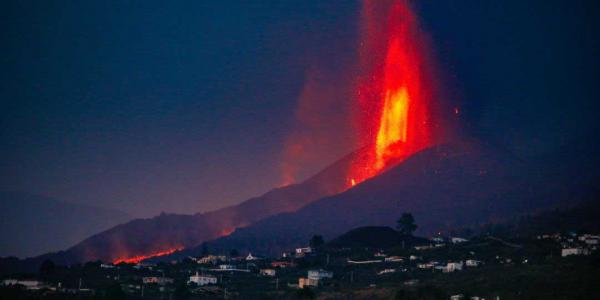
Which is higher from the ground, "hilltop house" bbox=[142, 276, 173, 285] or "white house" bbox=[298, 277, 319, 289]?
"hilltop house" bbox=[142, 276, 173, 285]

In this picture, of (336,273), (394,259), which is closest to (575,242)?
(394,259)

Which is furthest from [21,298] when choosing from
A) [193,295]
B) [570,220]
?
[570,220]

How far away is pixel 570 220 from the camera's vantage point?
154125mm

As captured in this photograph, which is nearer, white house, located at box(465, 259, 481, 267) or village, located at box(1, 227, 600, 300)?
village, located at box(1, 227, 600, 300)

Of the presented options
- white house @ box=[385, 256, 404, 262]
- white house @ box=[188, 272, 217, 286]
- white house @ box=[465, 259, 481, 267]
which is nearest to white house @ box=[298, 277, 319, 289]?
white house @ box=[188, 272, 217, 286]

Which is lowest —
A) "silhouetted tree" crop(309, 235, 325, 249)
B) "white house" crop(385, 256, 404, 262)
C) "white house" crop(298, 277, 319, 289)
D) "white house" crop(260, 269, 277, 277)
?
"white house" crop(298, 277, 319, 289)

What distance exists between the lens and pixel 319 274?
374ft

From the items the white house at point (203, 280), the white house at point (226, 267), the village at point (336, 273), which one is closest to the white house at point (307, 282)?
the village at point (336, 273)

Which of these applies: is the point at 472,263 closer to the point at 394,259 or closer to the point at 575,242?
the point at 575,242

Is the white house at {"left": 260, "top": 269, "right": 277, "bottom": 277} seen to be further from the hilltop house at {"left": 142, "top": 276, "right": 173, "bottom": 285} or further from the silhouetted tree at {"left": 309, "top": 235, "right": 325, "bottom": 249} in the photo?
the silhouetted tree at {"left": 309, "top": 235, "right": 325, "bottom": 249}

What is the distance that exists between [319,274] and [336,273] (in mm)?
4225

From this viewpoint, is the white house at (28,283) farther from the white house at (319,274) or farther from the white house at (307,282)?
the white house at (319,274)

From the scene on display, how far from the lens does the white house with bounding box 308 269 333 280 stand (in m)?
113

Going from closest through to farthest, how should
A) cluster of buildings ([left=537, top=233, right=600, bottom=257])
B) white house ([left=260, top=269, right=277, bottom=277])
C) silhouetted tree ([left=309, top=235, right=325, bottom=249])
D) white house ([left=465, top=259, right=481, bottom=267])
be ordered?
cluster of buildings ([left=537, top=233, right=600, bottom=257])
white house ([left=465, top=259, right=481, bottom=267])
white house ([left=260, top=269, right=277, bottom=277])
silhouetted tree ([left=309, top=235, right=325, bottom=249])
